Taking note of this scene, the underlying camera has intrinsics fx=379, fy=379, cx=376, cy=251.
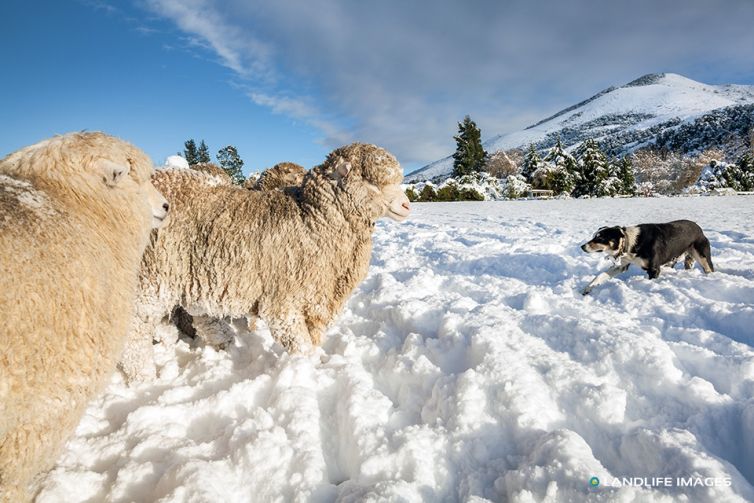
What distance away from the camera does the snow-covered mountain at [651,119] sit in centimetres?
7394

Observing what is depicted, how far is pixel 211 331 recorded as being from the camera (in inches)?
148

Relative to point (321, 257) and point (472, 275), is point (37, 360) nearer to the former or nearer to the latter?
point (321, 257)

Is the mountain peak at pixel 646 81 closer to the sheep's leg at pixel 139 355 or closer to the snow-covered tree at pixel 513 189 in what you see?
the snow-covered tree at pixel 513 189

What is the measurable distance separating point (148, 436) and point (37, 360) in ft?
4.13

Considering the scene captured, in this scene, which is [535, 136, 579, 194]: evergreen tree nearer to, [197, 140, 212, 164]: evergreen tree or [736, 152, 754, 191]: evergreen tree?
[736, 152, 754, 191]: evergreen tree

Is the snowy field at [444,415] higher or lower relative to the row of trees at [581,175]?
lower

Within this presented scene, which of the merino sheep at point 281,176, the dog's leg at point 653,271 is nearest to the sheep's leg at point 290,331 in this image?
the merino sheep at point 281,176

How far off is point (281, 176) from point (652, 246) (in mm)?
5456

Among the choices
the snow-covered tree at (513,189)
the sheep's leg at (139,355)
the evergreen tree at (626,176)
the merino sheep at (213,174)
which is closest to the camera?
the sheep's leg at (139,355)

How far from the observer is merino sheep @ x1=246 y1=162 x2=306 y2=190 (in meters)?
4.85

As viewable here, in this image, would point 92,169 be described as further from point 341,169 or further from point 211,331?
point 211,331

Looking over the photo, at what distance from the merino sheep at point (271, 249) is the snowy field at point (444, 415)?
0.46 metres

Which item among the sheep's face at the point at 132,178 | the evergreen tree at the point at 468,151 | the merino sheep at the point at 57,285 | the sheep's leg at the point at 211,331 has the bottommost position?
the sheep's leg at the point at 211,331

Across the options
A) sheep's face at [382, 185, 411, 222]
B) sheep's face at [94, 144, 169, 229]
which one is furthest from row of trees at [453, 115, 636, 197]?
sheep's face at [94, 144, 169, 229]
